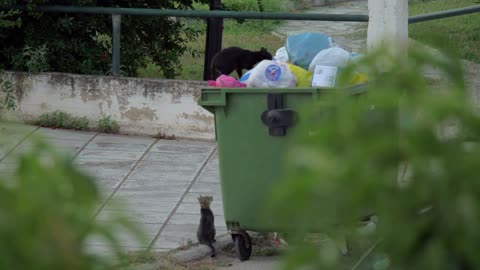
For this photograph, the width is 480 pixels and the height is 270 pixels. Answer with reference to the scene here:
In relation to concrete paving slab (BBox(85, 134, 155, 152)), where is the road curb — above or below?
below

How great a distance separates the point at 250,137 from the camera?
6320 millimetres

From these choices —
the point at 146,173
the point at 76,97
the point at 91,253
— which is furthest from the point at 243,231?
the point at 91,253

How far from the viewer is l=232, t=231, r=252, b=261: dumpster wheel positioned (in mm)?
6773

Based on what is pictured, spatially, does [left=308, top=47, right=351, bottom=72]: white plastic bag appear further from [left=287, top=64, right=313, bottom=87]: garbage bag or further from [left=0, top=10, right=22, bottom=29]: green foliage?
[left=0, top=10, right=22, bottom=29]: green foliage

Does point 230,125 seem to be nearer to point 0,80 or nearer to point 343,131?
point 0,80

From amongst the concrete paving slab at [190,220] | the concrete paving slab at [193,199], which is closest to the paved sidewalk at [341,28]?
the concrete paving slab at [193,199]

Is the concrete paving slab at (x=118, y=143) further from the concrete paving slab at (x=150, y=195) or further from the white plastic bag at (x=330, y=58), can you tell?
the white plastic bag at (x=330, y=58)

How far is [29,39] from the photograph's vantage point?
10.3 meters

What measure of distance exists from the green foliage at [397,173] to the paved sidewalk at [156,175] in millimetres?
5406

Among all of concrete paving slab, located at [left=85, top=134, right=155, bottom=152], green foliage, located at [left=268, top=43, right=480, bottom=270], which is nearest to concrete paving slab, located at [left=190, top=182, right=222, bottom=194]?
concrete paving slab, located at [left=85, top=134, right=155, bottom=152]

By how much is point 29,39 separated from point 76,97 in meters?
0.88

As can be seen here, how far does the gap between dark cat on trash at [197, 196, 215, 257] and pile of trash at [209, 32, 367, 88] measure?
0.80 meters

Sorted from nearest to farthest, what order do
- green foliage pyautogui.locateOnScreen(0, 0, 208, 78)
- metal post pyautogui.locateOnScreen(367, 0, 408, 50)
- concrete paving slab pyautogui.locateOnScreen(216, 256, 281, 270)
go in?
1. concrete paving slab pyautogui.locateOnScreen(216, 256, 281, 270)
2. metal post pyautogui.locateOnScreen(367, 0, 408, 50)
3. green foliage pyautogui.locateOnScreen(0, 0, 208, 78)

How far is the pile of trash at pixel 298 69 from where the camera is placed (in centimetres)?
637
